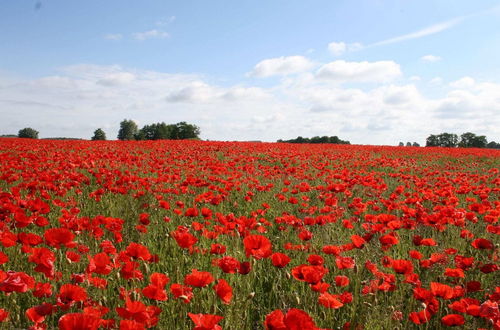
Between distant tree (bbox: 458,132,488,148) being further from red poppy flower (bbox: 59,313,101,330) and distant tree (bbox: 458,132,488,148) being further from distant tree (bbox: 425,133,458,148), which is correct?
red poppy flower (bbox: 59,313,101,330)

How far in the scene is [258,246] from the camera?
2436mm

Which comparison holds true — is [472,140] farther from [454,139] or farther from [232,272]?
[232,272]

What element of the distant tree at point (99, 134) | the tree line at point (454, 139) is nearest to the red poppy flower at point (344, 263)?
the tree line at point (454, 139)

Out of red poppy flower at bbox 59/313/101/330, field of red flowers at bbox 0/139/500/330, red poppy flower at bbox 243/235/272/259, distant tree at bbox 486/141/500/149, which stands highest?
distant tree at bbox 486/141/500/149

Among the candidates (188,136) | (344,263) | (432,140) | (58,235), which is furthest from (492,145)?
(58,235)

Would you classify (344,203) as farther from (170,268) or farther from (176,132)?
(176,132)

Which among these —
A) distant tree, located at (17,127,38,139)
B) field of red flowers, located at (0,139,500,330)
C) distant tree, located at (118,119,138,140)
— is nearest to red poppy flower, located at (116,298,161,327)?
field of red flowers, located at (0,139,500,330)

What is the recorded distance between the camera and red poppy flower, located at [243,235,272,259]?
93.0 inches

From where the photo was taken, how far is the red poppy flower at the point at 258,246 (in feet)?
Answer: 7.75

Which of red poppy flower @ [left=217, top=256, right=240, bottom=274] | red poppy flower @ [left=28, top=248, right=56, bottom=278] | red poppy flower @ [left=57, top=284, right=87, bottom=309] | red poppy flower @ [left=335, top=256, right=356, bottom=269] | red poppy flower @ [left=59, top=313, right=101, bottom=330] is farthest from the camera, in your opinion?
red poppy flower @ [left=335, top=256, right=356, bottom=269]

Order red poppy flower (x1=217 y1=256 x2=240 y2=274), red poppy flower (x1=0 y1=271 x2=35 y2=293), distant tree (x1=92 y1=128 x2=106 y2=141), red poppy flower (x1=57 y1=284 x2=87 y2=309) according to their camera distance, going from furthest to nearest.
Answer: distant tree (x1=92 y1=128 x2=106 y2=141) → red poppy flower (x1=217 y1=256 x2=240 y2=274) → red poppy flower (x1=57 y1=284 x2=87 y2=309) → red poppy flower (x1=0 y1=271 x2=35 y2=293)

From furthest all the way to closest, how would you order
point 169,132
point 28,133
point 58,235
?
point 169,132, point 28,133, point 58,235

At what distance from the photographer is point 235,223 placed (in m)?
3.47

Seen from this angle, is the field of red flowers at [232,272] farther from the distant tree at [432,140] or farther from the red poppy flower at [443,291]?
the distant tree at [432,140]
